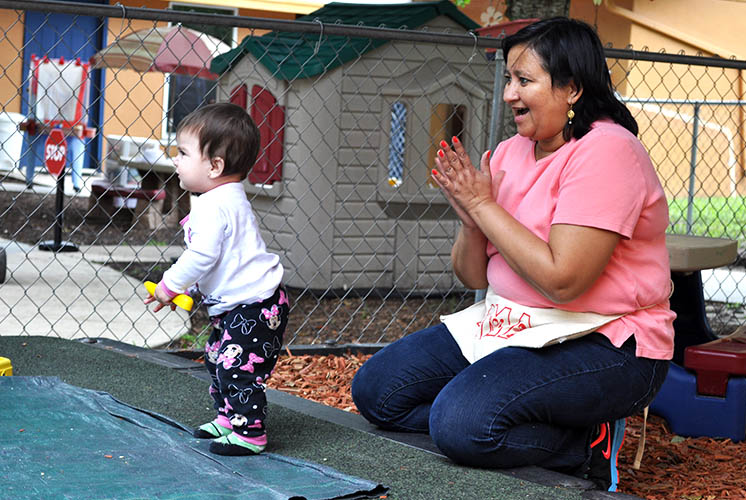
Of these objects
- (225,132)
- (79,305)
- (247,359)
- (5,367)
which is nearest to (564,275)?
(247,359)

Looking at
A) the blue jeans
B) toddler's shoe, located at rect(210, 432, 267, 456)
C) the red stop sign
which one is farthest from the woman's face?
the red stop sign

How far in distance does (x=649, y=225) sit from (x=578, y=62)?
0.47 m

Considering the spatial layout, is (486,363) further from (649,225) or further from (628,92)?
(628,92)

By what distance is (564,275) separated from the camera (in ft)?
7.92

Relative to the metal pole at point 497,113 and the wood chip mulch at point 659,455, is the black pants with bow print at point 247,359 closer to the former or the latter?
the wood chip mulch at point 659,455

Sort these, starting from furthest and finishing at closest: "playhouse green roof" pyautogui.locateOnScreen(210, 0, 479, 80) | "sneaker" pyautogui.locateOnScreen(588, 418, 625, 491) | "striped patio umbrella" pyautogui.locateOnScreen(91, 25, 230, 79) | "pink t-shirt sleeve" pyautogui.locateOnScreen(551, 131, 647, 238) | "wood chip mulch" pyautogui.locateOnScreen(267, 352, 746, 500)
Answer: "striped patio umbrella" pyautogui.locateOnScreen(91, 25, 230, 79) → "playhouse green roof" pyautogui.locateOnScreen(210, 0, 479, 80) → "wood chip mulch" pyautogui.locateOnScreen(267, 352, 746, 500) → "sneaker" pyautogui.locateOnScreen(588, 418, 625, 491) → "pink t-shirt sleeve" pyautogui.locateOnScreen(551, 131, 647, 238)

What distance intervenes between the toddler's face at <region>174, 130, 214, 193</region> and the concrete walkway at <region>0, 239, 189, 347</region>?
6.82 feet

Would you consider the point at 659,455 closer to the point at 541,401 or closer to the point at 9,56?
the point at 541,401

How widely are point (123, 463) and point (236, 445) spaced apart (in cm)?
31

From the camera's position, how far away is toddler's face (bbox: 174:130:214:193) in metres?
2.63

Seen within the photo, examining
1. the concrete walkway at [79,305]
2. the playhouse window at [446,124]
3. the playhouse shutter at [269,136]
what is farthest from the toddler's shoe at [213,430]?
the playhouse window at [446,124]

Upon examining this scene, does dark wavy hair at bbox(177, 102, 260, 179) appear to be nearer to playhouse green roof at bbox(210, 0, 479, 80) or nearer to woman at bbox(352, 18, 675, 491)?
woman at bbox(352, 18, 675, 491)

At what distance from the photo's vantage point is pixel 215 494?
7.37ft

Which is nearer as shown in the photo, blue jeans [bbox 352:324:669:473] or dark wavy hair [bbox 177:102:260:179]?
blue jeans [bbox 352:324:669:473]
